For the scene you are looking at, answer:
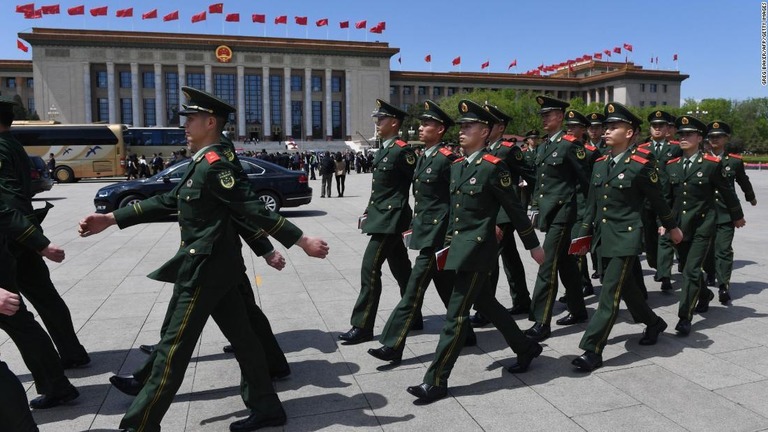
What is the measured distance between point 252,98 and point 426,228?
2906 inches

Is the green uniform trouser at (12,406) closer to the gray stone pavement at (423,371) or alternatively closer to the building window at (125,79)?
the gray stone pavement at (423,371)

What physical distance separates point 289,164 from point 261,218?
36576mm

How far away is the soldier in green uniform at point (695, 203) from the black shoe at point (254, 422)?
3.62m

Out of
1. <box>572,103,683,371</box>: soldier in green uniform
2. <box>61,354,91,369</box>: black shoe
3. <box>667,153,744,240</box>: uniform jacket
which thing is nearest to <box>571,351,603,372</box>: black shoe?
<box>572,103,683,371</box>: soldier in green uniform

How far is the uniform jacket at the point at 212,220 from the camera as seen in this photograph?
3340mm

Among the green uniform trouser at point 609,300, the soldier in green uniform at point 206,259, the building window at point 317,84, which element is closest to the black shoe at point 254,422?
the soldier in green uniform at point 206,259

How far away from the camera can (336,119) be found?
7906cm

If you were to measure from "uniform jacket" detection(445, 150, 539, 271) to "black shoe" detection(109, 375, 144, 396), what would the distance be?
7.18 ft

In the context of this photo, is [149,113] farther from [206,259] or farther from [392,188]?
[206,259]

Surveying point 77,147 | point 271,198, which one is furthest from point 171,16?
point 271,198

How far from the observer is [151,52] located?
69500mm

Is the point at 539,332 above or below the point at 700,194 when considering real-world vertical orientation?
below

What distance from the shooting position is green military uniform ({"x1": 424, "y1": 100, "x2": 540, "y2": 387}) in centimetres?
397

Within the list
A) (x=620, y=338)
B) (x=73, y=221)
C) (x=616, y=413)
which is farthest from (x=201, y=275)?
(x=73, y=221)
